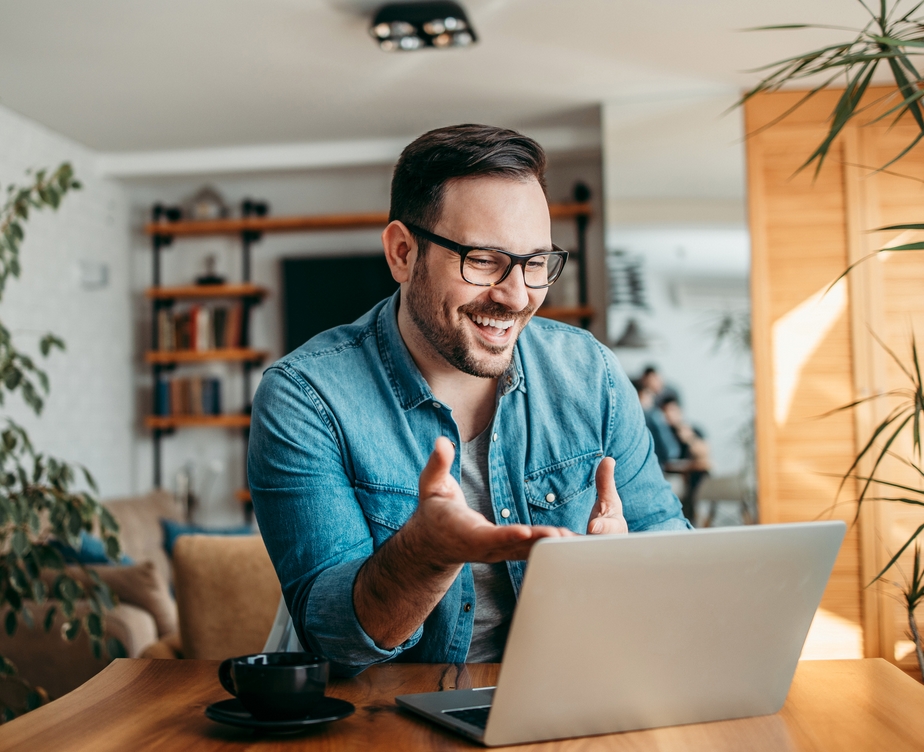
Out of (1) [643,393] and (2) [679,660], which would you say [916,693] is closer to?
(2) [679,660]

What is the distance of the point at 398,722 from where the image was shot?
822mm

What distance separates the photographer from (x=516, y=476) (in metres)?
1.28

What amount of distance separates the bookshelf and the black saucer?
417 centimetres

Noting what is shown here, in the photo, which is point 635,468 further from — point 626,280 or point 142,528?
point 142,528

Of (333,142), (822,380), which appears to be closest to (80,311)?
(333,142)

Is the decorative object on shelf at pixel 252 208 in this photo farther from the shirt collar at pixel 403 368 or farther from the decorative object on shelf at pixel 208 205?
the shirt collar at pixel 403 368

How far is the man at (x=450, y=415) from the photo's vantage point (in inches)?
43.8

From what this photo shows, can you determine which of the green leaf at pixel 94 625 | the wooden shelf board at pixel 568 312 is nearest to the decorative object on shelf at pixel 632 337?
the wooden shelf board at pixel 568 312

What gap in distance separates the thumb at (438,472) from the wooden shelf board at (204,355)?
4506 millimetres

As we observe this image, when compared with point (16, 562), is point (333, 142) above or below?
above

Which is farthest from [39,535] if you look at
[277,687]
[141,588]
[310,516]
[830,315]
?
[830,315]

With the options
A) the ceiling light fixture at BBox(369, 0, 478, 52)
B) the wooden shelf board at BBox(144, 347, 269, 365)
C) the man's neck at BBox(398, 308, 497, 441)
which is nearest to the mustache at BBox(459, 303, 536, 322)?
the man's neck at BBox(398, 308, 497, 441)

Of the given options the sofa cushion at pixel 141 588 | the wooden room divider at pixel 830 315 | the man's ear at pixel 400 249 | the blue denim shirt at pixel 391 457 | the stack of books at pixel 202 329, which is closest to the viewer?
the blue denim shirt at pixel 391 457

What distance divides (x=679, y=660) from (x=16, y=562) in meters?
2.08
